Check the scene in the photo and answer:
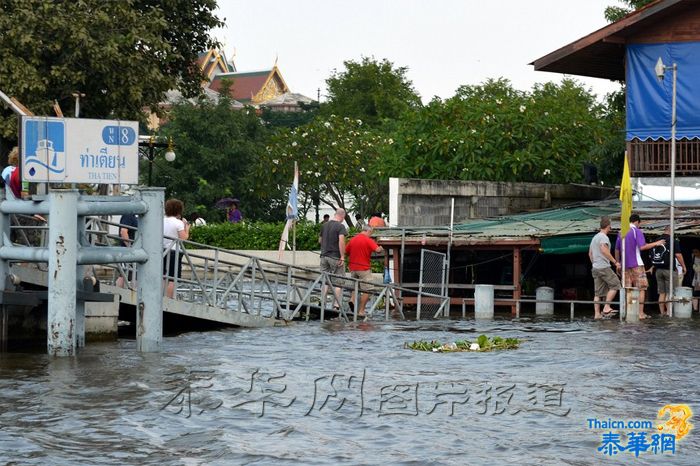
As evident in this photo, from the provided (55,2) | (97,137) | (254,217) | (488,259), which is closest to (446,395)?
(97,137)

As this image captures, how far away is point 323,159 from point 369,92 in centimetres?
2031

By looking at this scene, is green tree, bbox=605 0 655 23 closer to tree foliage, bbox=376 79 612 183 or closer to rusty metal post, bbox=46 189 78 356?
tree foliage, bbox=376 79 612 183

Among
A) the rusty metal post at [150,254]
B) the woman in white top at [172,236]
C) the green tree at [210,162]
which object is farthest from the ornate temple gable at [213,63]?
the rusty metal post at [150,254]

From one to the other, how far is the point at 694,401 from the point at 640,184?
55.4 ft

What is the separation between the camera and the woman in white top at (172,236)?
66.8 feet

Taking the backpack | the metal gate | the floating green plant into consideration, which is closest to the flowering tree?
the metal gate

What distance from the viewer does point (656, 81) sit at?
29828 millimetres

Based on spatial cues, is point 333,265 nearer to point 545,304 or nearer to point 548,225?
point 545,304

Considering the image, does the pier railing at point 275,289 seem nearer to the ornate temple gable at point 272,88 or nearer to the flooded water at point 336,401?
the flooded water at point 336,401

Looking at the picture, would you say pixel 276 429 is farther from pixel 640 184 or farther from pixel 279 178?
pixel 279 178

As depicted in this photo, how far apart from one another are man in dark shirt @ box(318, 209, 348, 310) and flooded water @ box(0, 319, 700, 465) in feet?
15.7

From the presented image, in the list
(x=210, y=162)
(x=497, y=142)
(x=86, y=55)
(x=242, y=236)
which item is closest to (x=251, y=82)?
(x=210, y=162)

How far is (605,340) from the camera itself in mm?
19984

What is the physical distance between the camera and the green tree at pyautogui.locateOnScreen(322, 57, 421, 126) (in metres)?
80.1
